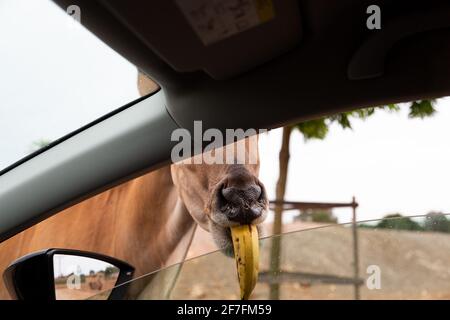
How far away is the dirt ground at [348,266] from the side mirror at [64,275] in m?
0.21

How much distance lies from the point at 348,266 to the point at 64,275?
5.31 meters

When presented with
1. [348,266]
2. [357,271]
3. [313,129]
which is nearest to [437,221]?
[357,271]

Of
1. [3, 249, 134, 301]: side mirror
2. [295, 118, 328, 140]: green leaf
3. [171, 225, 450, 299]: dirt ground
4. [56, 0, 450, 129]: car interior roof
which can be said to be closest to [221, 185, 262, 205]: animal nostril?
[171, 225, 450, 299]: dirt ground

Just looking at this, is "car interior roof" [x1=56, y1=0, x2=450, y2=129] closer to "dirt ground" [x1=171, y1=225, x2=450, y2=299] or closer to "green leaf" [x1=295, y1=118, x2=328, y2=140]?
"dirt ground" [x1=171, y1=225, x2=450, y2=299]

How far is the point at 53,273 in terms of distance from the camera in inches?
55.7

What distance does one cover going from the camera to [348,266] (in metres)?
6.47

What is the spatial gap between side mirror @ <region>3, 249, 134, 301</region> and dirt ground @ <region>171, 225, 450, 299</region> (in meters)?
0.21

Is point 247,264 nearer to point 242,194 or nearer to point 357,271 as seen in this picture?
point 242,194

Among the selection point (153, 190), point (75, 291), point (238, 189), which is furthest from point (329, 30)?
point (153, 190)

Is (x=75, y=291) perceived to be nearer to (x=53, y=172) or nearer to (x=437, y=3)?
(x=53, y=172)

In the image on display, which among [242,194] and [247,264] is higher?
[242,194]

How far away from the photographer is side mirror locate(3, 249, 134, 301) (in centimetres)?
139
